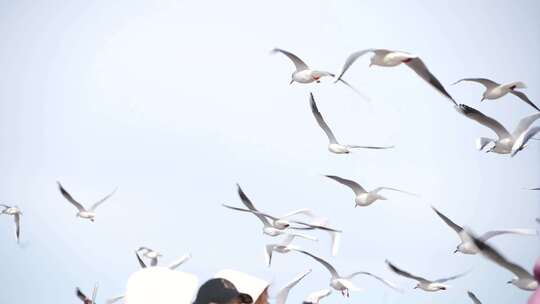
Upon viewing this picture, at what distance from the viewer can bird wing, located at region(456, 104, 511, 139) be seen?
11062mm

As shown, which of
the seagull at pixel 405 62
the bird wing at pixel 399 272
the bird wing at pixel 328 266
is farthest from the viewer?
the bird wing at pixel 328 266

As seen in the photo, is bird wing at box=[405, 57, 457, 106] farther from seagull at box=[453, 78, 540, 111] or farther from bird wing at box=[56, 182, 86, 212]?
bird wing at box=[56, 182, 86, 212]

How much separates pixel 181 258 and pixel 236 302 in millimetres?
12800

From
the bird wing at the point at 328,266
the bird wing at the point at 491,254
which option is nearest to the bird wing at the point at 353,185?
the bird wing at the point at 328,266

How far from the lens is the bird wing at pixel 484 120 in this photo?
11.1 metres

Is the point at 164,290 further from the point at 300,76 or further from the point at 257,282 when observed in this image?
the point at 300,76

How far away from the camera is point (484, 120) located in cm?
1207

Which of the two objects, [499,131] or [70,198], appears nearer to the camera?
[499,131]

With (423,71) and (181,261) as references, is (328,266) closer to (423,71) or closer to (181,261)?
(181,261)

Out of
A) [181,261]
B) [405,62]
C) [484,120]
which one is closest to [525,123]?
[484,120]

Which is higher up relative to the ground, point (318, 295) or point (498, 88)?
point (498, 88)

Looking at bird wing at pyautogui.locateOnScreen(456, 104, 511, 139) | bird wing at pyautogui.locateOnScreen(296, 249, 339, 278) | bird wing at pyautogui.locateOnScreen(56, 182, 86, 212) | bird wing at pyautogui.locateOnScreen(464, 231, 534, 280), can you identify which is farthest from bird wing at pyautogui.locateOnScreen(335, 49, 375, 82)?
bird wing at pyautogui.locateOnScreen(56, 182, 86, 212)

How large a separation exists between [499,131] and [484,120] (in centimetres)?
71

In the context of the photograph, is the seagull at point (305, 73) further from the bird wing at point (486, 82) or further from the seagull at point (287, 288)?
the seagull at point (287, 288)
